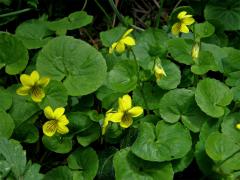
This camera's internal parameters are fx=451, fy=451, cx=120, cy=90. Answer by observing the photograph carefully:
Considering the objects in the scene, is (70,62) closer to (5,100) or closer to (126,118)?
(5,100)

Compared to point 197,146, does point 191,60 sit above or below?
above

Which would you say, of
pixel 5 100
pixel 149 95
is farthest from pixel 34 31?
pixel 149 95

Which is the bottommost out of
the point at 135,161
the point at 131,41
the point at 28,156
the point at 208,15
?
the point at 28,156

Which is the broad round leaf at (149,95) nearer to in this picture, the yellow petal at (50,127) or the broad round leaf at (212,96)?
the broad round leaf at (212,96)

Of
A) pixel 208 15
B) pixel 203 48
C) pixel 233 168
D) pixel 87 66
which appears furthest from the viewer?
pixel 208 15

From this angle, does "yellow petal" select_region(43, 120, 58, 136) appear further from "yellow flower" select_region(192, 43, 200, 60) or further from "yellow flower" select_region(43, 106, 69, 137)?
"yellow flower" select_region(192, 43, 200, 60)

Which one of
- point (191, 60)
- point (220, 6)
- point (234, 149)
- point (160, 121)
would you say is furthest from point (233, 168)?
point (220, 6)

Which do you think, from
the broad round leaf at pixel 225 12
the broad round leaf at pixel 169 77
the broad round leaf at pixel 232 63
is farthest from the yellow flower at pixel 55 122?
the broad round leaf at pixel 225 12

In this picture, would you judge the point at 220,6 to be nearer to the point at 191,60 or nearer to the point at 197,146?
the point at 191,60
